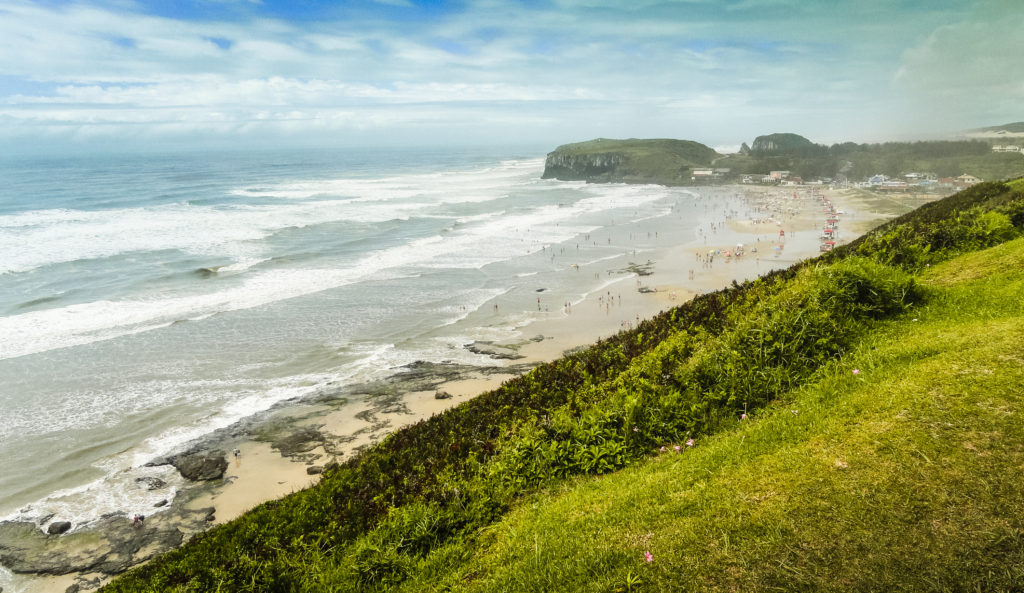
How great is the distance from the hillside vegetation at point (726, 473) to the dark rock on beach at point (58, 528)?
1115 cm

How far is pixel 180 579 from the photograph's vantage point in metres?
6.22

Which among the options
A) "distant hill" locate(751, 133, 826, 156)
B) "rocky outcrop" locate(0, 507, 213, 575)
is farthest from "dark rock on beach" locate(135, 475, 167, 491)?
"distant hill" locate(751, 133, 826, 156)

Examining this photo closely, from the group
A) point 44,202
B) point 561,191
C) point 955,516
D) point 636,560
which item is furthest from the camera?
point 561,191

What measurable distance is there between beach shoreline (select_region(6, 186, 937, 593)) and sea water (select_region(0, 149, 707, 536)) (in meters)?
1.14

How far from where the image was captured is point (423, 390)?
21609mm

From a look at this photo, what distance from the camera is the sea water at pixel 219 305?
19156mm

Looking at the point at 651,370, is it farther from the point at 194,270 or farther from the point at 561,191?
the point at 561,191

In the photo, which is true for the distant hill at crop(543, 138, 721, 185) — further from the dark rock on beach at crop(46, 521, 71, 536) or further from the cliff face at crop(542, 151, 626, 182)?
the dark rock on beach at crop(46, 521, 71, 536)

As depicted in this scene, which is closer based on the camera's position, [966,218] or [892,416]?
[892,416]

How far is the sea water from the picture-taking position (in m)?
19.2

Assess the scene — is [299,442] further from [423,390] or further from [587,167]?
[587,167]

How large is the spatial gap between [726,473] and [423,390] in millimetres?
17345

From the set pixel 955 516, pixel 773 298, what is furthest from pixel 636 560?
pixel 773 298

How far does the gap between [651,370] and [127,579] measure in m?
7.70
